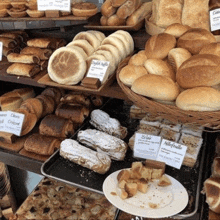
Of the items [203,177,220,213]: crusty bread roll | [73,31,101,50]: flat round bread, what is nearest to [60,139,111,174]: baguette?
[203,177,220,213]: crusty bread roll

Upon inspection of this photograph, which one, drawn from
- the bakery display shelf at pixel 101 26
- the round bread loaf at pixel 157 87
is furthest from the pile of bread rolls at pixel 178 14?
the round bread loaf at pixel 157 87

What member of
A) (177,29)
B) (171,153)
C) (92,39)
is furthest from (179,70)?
(92,39)

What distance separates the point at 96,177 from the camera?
5.28 feet

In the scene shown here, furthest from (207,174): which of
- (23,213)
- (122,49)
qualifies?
(23,213)

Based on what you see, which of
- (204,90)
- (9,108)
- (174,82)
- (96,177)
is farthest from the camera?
A: (9,108)

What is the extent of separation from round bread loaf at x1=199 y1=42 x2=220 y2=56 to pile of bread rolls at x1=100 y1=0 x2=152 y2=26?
632 millimetres

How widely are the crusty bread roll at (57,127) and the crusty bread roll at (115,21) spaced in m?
0.77

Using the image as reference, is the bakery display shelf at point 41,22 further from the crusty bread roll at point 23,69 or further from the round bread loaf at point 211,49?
the round bread loaf at point 211,49

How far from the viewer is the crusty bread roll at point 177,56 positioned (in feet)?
4.79

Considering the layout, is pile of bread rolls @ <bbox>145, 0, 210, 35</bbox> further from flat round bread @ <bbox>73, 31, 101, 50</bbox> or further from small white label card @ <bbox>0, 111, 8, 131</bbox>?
small white label card @ <bbox>0, 111, 8, 131</bbox>

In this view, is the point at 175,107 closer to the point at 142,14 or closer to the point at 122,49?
the point at 122,49

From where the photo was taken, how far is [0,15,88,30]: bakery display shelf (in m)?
1.81

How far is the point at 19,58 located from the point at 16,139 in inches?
24.0

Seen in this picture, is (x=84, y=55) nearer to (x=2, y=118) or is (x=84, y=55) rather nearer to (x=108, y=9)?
(x=108, y=9)
